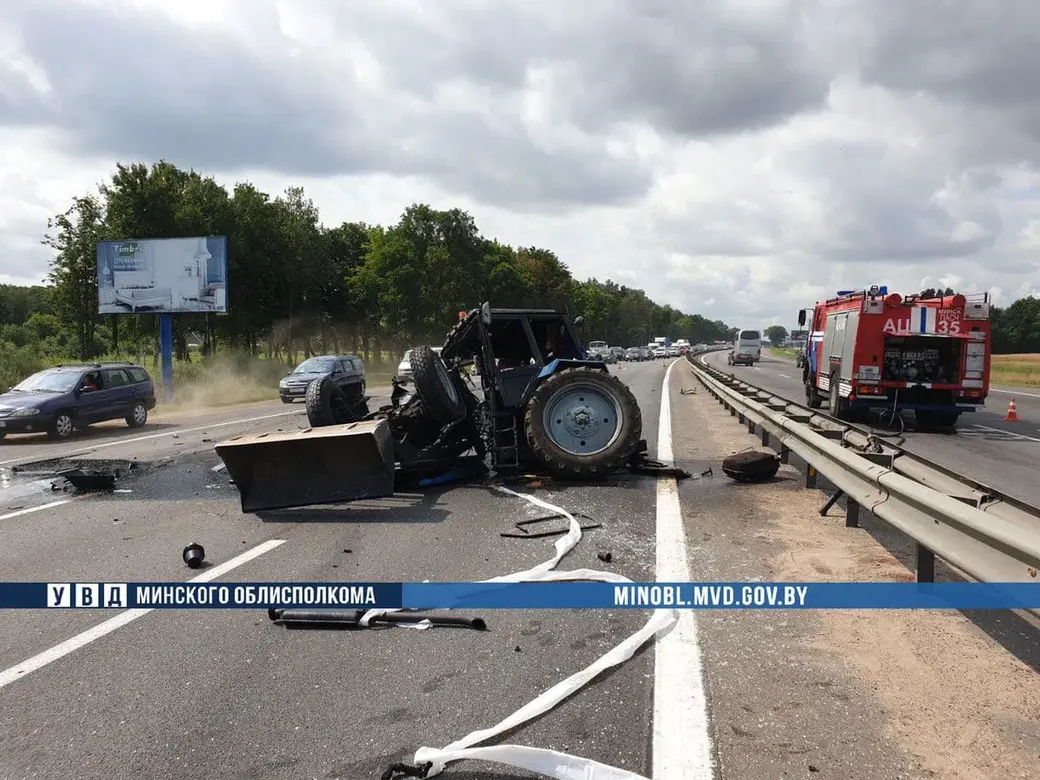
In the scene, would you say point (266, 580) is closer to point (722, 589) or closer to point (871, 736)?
point (722, 589)

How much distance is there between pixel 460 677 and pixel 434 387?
4646 mm

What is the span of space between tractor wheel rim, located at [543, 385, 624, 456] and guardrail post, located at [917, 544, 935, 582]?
418 centimetres

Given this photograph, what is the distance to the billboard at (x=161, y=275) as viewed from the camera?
2706 centimetres

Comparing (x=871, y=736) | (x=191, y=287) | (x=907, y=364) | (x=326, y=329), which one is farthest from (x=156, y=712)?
(x=326, y=329)

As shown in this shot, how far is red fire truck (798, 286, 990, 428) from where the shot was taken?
14844mm

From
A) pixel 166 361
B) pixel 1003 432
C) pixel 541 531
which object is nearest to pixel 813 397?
pixel 1003 432

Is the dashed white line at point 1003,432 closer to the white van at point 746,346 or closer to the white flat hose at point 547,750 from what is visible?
the white flat hose at point 547,750

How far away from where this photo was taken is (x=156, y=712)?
346cm

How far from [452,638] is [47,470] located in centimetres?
916

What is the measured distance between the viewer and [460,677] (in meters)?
3.76

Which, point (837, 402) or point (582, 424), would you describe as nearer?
point (582, 424)

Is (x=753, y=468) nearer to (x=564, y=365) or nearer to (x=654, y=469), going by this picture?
(x=654, y=469)

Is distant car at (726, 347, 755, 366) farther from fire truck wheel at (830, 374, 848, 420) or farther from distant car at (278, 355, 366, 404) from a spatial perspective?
fire truck wheel at (830, 374, 848, 420)

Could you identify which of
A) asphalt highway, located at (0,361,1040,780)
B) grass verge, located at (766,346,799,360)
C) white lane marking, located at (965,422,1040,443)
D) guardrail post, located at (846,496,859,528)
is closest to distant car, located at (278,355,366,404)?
white lane marking, located at (965,422,1040,443)
